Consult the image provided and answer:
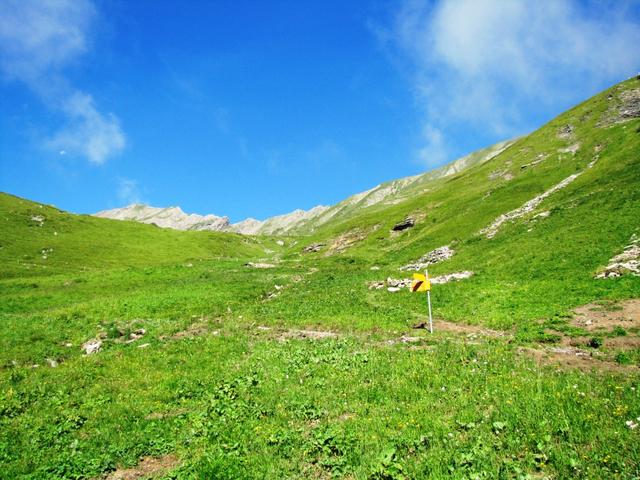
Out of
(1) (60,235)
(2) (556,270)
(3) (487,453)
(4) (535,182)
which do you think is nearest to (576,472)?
(3) (487,453)

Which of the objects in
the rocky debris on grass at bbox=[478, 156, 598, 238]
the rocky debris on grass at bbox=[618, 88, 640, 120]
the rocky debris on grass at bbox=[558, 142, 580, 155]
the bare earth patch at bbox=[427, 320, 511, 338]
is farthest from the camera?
the rocky debris on grass at bbox=[618, 88, 640, 120]

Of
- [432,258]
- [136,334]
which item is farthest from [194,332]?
[432,258]

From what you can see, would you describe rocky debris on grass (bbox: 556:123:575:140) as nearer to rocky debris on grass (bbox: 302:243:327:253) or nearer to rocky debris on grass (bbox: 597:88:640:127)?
rocky debris on grass (bbox: 597:88:640:127)

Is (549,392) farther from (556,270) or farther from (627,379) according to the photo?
(556,270)

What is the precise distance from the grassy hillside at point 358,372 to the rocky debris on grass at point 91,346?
43 cm

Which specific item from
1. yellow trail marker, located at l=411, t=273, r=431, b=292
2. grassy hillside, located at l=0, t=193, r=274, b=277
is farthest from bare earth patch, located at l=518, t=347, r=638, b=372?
grassy hillside, located at l=0, t=193, r=274, b=277

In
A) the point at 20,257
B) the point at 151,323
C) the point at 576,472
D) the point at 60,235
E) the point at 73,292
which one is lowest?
the point at 576,472

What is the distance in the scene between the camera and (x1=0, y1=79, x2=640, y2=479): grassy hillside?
1074 centimetres

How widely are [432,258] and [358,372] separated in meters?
40.2

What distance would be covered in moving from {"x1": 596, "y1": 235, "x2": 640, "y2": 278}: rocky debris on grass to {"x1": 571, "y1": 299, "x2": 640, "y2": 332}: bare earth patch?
455 cm

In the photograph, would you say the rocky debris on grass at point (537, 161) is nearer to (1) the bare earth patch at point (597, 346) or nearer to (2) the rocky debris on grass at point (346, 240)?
(2) the rocky debris on grass at point (346, 240)

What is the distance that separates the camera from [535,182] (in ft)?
228

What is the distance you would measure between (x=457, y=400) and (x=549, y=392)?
2.94m

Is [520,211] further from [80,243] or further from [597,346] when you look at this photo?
[80,243]
